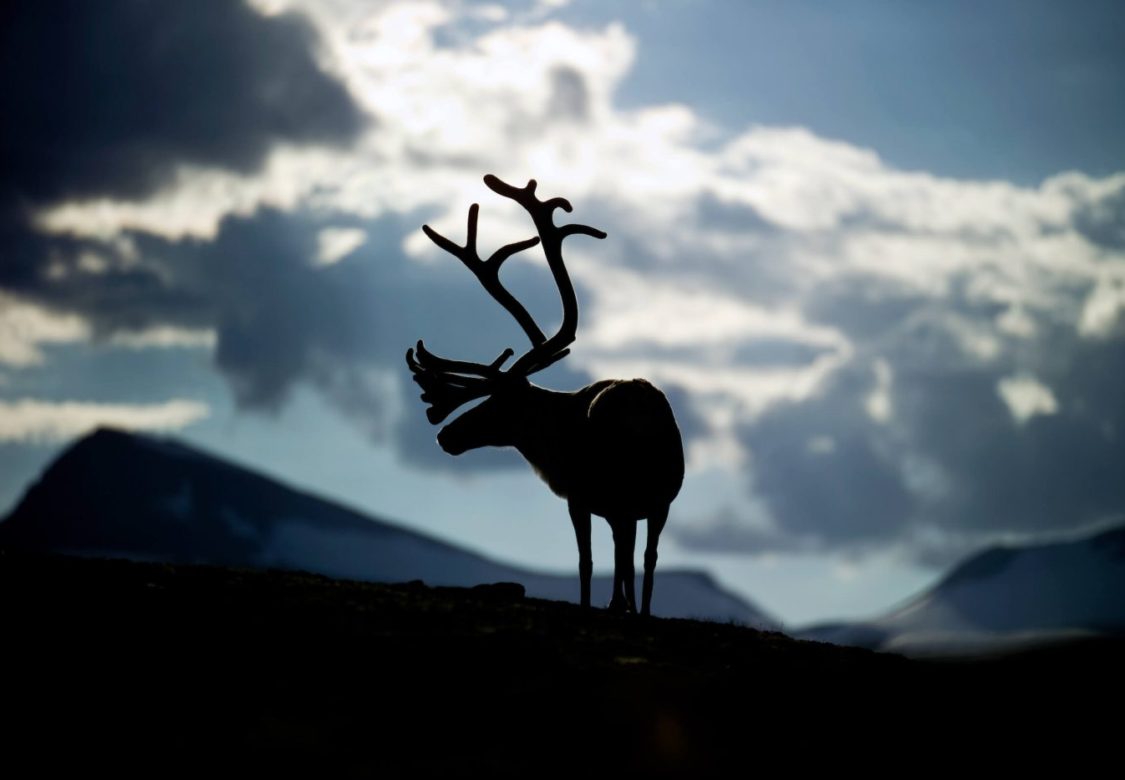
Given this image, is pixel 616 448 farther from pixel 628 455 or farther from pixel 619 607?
pixel 619 607

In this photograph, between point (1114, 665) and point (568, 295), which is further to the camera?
point (568, 295)

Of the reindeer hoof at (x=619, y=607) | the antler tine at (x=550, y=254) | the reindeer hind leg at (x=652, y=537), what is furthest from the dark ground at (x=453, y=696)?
the antler tine at (x=550, y=254)

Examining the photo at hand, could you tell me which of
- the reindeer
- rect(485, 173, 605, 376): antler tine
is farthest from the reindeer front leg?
rect(485, 173, 605, 376): antler tine

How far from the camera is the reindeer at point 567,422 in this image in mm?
20406

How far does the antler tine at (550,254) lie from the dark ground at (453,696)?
7391 millimetres

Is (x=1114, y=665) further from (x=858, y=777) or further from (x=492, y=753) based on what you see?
(x=492, y=753)

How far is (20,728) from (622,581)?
33.4 feet

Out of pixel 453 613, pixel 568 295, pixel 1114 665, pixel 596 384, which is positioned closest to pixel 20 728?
pixel 453 613

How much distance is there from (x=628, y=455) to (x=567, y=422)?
1.50 meters

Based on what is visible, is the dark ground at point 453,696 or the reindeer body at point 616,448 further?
the reindeer body at point 616,448

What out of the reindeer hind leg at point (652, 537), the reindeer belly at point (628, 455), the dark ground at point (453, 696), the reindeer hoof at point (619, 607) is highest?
the reindeer belly at point (628, 455)

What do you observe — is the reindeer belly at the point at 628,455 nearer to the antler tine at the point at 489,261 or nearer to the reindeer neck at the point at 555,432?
the reindeer neck at the point at 555,432

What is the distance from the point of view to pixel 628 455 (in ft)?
66.7

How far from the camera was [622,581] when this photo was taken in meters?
20.5
